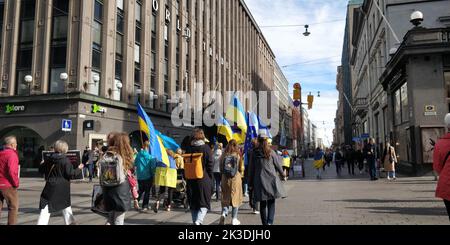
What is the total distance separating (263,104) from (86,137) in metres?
55.1

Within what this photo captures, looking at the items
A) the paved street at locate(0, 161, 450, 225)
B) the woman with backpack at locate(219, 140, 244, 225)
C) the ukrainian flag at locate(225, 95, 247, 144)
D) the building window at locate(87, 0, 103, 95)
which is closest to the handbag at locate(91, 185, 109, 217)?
the paved street at locate(0, 161, 450, 225)

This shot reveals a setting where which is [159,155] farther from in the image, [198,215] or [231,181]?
[198,215]

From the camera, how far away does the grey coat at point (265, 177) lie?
7188 millimetres

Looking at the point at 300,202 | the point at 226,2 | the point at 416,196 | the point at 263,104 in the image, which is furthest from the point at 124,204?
the point at 263,104

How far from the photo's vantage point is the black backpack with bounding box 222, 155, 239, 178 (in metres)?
7.84

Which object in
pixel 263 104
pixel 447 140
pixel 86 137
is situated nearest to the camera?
pixel 447 140

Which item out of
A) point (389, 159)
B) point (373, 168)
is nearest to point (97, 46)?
point (373, 168)

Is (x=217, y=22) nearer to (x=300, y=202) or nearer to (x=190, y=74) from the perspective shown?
(x=190, y=74)

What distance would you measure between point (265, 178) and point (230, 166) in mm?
862

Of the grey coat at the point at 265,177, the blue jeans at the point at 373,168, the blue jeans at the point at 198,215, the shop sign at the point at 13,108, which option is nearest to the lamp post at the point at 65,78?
the shop sign at the point at 13,108

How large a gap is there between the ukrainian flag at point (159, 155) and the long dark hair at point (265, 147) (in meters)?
2.44

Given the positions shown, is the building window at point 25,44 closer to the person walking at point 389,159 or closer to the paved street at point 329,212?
the paved street at point 329,212

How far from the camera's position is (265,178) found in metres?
7.30

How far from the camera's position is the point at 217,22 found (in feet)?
165
